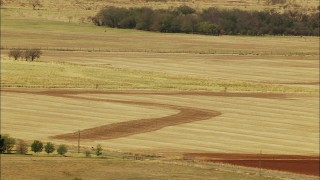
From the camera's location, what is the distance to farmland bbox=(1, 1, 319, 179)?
67637mm

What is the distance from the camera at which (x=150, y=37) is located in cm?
12419

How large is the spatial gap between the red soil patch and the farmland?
89cm

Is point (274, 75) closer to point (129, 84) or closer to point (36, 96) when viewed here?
point (129, 84)

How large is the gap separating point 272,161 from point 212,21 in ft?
240

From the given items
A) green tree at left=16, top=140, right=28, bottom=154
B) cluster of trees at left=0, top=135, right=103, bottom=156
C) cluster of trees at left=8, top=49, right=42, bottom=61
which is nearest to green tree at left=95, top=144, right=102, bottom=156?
cluster of trees at left=0, top=135, right=103, bottom=156

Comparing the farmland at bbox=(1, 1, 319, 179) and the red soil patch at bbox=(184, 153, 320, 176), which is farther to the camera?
the farmland at bbox=(1, 1, 319, 179)

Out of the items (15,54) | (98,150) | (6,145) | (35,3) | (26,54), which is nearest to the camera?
(98,150)

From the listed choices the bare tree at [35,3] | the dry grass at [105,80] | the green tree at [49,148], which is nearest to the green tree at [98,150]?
the green tree at [49,148]

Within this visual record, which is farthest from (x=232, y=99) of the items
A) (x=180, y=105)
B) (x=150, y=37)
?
(x=150, y=37)

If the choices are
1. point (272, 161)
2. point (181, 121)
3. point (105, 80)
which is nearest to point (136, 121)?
point (181, 121)

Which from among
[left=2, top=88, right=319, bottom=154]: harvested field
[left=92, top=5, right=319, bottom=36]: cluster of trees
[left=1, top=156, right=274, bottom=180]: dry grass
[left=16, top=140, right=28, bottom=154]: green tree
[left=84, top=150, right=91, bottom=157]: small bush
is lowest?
[left=1, top=156, right=274, bottom=180]: dry grass

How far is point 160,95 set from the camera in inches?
3282

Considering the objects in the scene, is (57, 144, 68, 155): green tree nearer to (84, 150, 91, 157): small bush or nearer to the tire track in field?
(84, 150, 91, 157): small bush

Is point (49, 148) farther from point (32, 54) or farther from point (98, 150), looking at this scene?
point (32, 54)
